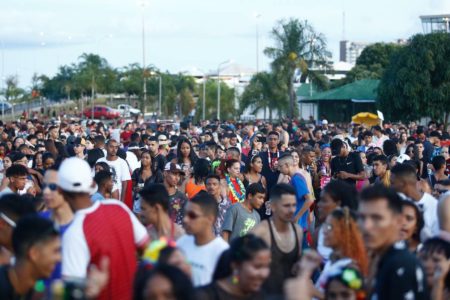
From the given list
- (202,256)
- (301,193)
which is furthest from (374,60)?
(202,256)

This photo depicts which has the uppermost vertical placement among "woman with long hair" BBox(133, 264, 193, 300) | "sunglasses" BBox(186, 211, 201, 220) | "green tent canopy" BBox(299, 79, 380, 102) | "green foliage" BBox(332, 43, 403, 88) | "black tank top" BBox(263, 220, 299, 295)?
"green foliage" BBox(332, 43, 403, 88)

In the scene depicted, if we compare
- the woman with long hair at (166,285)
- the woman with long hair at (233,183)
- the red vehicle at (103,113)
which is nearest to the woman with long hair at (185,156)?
the woman with long hair at (233,183)

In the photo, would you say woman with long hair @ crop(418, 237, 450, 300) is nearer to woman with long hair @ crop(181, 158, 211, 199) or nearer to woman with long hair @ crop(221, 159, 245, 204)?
woman with long hair @ crop(221, 159, 245, 204)

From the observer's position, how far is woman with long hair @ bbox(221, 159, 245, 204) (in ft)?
43.7

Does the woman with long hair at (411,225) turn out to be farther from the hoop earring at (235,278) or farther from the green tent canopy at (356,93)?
the green tent canopy at (356,93)

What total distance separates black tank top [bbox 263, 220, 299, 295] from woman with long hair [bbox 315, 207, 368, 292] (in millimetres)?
713

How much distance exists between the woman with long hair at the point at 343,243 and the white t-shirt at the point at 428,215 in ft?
2.65

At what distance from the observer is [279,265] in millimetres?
8211

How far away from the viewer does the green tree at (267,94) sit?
63.8 m

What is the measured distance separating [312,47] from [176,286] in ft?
190

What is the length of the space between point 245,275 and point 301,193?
6020mm

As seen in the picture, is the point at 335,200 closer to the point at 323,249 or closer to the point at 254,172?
the point at 323,249

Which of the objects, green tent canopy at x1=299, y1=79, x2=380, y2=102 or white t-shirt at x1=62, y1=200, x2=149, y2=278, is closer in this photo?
white t-shirt at x1=62, y1=200, x2=149, y2=278

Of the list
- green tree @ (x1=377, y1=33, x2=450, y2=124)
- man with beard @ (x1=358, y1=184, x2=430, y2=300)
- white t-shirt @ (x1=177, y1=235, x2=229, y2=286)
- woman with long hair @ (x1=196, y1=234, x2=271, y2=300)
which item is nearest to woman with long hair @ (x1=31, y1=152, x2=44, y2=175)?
white t-shirt @ (x1=177, y1=235, x2=229, y2=286)
